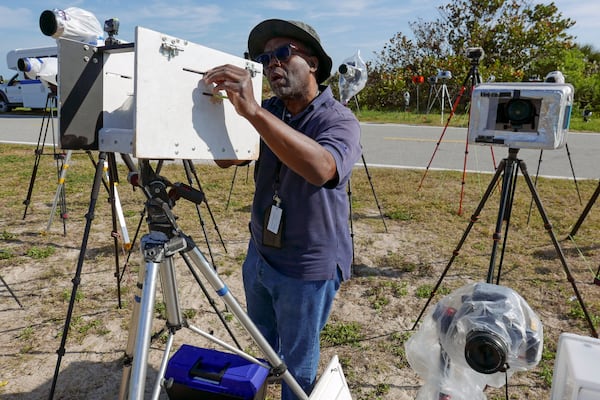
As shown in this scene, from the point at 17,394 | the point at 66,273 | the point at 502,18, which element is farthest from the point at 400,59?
the point at 17,394

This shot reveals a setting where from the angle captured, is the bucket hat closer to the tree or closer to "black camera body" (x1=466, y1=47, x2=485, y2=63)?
"black camera body" (x1=466, y1=47, x2=485, y2=63)

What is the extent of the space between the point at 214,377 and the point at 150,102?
4.04 ft

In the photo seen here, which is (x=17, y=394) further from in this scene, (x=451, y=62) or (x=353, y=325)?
(x=451, y=62)

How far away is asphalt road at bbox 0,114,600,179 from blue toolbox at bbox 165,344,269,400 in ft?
15.6

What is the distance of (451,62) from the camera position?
58.5ft

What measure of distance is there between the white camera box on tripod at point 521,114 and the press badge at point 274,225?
149 centimetres

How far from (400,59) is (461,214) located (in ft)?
54.1

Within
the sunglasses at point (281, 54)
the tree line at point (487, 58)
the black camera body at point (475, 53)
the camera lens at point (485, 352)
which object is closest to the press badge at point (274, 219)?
the sunglasses at point (281, 54)

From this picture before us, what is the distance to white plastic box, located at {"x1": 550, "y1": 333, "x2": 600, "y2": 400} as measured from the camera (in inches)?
41.4

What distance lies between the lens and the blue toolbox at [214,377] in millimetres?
1868

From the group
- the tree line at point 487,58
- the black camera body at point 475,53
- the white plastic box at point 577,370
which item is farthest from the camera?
the tree line at point 487,58

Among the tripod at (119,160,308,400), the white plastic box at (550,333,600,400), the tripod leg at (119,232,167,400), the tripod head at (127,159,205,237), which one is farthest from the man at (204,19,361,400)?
the white plastic box at (550,333,600,400)

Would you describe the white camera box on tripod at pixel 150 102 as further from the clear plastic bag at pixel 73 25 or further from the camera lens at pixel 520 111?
the camera lens at pixel 520 111

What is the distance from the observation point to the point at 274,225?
1812 millimetres
